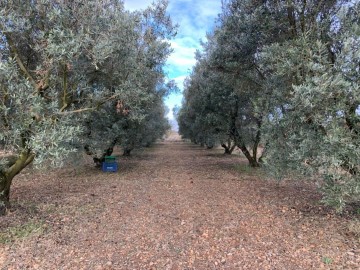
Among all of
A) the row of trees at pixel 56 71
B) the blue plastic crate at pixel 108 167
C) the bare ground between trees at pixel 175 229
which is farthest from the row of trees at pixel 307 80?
the blue plastic crate at pixel 108 167

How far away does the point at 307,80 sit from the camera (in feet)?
16.5

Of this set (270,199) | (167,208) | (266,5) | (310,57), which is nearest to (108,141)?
(167,208)

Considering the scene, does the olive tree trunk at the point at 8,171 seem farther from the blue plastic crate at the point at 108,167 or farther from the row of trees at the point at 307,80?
the blue plastic crate at the point at 108,167

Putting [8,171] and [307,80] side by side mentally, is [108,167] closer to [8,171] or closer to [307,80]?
[8,171]

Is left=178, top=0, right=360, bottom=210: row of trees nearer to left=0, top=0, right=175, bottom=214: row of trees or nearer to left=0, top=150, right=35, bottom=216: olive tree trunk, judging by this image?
left=0, top=0, right=175, bottom=214: row of trees

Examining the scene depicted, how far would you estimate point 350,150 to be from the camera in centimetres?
486

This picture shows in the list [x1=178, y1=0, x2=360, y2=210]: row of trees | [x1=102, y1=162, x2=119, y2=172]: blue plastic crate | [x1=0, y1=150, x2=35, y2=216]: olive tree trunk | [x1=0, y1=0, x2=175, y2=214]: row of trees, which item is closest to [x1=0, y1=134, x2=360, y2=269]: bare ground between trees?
[x1=0, y1=150, x2=35, y2=216]: olive tree trunk

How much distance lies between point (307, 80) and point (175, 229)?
11.8 feet

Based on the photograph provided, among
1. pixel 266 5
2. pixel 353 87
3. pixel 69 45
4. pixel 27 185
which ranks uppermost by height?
pixel 266 5

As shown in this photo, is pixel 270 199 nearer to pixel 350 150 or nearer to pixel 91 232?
pixel 350 150

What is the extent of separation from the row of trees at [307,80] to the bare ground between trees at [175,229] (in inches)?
34.3

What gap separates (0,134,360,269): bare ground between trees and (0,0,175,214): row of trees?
52.9 inches

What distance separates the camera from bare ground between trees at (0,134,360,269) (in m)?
4.32

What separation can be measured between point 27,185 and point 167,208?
18.3 feet
